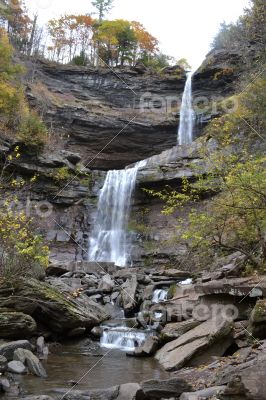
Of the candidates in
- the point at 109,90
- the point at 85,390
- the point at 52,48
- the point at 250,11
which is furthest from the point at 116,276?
the point at 52,48

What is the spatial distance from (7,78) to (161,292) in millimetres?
17885

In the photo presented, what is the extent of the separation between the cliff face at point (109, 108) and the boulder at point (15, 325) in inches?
852

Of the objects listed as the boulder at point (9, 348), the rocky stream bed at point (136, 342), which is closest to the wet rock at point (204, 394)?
the rocky stream bed at point (136, 342)

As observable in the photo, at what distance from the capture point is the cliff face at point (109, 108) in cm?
3069

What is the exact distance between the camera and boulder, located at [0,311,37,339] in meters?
9.12

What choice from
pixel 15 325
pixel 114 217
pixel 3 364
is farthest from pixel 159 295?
pixel 114 217

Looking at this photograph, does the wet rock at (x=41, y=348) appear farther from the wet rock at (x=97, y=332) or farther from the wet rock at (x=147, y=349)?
the wet rock at (x=147, y=349)

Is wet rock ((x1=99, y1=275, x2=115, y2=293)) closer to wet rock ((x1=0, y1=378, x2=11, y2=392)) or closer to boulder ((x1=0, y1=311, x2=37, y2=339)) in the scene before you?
boulder ((x1=0, y1=311, x2=37, y2=339))

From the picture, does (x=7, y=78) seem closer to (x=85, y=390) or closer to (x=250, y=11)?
(x=250, y=11)

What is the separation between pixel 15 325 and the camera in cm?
921

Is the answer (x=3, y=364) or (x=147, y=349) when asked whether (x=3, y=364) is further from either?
(x=147, y=349)

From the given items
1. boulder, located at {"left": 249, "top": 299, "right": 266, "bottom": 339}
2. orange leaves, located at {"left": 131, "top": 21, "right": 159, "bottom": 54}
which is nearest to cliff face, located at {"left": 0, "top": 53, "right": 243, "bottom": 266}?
orange leaves, located at {"left": 131, "top": 21, "right": 159, "bottom": 54}

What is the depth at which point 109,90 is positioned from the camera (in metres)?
35.3

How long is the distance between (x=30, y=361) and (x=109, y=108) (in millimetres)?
27991
